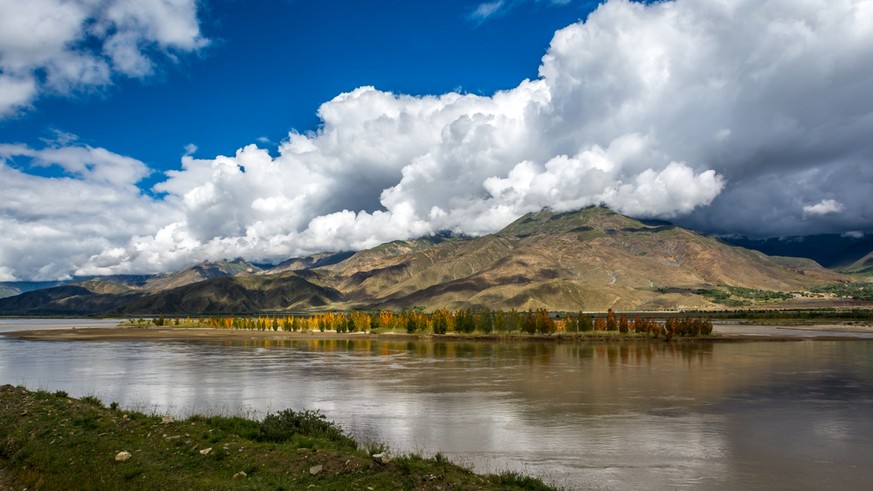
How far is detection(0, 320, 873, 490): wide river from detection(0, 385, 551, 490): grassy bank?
7591 mm

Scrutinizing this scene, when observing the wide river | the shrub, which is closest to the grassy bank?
the shrub

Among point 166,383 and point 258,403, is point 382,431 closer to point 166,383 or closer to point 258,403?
point 258,403

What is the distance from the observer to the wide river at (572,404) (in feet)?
95.3

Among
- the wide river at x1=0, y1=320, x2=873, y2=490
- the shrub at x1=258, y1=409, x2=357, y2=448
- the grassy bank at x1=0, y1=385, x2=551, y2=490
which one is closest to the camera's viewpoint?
the grassy bank at x1=0, y1=385, x2=551, y2=490

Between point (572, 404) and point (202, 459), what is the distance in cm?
3459

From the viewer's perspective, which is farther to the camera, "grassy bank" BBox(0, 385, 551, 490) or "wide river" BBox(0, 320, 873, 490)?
"wide river" BBox(0, 320, 873, 490)

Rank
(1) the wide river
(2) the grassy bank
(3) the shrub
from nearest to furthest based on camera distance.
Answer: (2) the grassy bank, (3) the shrub, (1) the wide river

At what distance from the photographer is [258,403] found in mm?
46594

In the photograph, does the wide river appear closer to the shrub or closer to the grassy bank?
the shrub

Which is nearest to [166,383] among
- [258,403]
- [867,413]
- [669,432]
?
[258,403]

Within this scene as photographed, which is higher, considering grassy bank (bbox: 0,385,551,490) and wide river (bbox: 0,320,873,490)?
grassy bank (bbox: 0,385,551,490)

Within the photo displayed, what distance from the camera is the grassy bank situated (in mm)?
18547

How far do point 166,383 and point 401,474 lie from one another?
51.6m

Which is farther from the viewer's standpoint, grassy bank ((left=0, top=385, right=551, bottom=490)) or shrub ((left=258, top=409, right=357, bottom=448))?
shrub ((left=258, top=409, right=357, bottom=448))
